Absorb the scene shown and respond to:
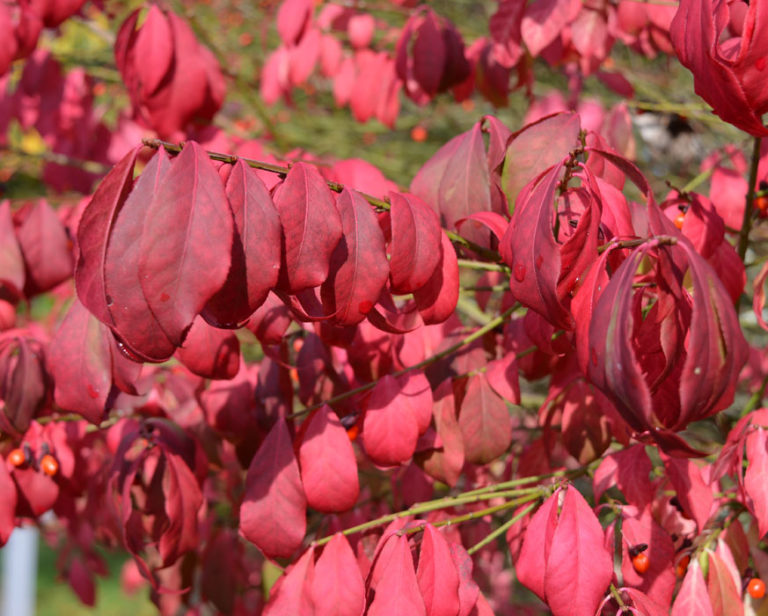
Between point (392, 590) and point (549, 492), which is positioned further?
point (549, 492)

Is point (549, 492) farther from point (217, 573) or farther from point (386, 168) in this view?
point (386, 168)

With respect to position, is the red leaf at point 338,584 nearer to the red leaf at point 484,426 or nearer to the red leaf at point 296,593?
the red leaf at point 296,593

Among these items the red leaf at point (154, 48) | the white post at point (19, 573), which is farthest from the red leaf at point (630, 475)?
the white post at point (19, 573)

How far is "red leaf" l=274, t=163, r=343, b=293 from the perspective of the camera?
2.56 feet

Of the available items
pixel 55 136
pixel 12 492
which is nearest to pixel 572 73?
pixel 55 136

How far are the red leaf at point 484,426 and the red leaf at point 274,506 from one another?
0.24m

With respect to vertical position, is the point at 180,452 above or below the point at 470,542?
above

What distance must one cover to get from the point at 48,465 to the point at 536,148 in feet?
2.71

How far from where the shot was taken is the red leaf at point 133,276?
71 centimetres

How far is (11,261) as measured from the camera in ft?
4.09

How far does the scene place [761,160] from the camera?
1123 mm

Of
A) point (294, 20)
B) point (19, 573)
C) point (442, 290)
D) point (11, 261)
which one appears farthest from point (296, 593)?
point (19, 573)

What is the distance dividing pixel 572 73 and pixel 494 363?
1091mm

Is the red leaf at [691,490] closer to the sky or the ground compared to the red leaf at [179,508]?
closer to the sky
